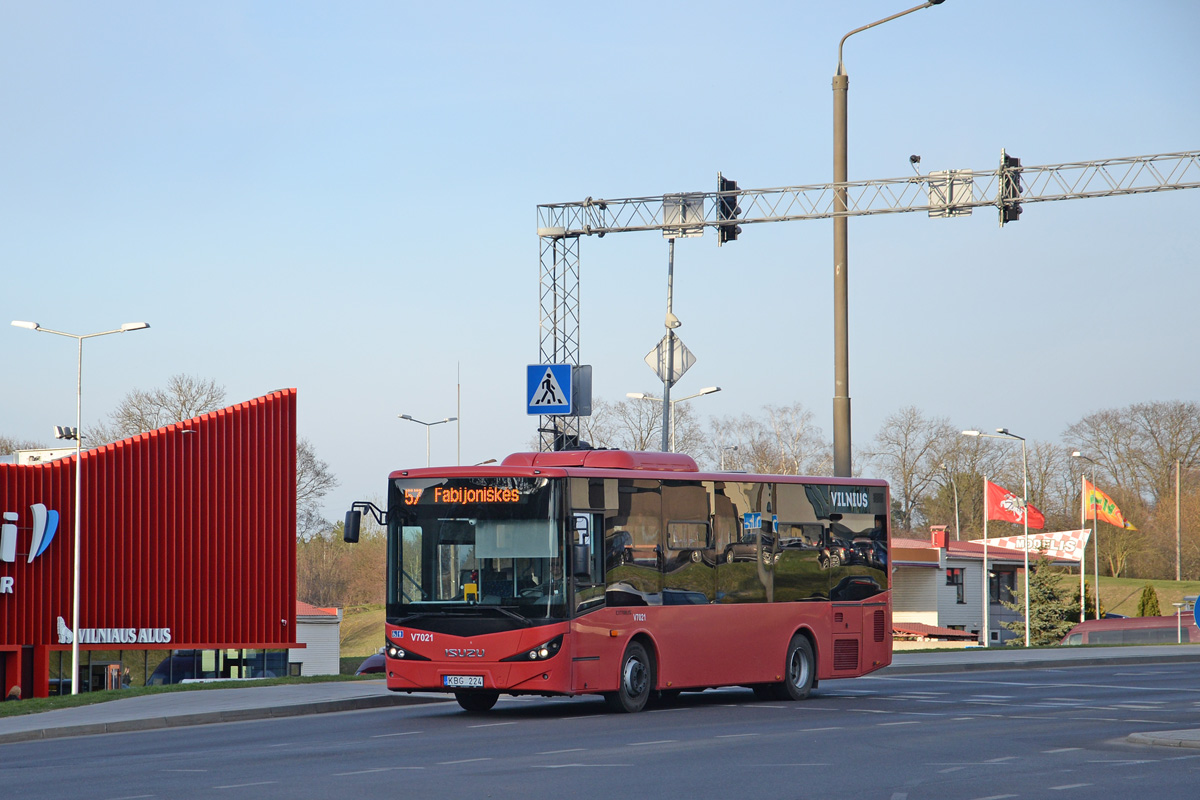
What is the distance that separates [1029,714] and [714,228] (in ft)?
42.5

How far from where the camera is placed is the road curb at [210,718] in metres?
16.5

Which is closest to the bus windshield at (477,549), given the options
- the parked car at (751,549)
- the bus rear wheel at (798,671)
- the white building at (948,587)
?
the parked car at (751,549)

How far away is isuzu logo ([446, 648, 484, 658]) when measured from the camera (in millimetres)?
17266

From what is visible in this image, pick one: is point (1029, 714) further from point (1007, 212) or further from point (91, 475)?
point (91, 475)

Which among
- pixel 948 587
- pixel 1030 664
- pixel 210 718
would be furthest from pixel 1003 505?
pixel 210 718

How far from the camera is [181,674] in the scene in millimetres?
42281

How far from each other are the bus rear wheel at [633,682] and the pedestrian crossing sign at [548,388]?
265 inches

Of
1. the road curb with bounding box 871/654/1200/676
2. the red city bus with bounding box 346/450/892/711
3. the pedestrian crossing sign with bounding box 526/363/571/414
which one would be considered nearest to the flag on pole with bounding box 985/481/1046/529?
the road curb with bounding box 871/654/1200/676

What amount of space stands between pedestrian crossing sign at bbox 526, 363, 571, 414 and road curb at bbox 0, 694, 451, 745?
5462 mm

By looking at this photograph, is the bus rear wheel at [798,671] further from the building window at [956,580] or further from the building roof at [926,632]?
the building window at [956,580]

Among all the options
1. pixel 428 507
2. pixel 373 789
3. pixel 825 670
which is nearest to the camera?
pixel 373 789

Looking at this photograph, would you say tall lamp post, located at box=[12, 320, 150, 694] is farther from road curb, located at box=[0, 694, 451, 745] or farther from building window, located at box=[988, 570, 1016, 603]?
building window, located at box=[988, 570, 1016, 603]

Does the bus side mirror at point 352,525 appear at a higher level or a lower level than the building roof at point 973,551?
higher

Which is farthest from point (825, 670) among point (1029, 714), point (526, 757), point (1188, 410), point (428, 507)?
point (1188, 410)
